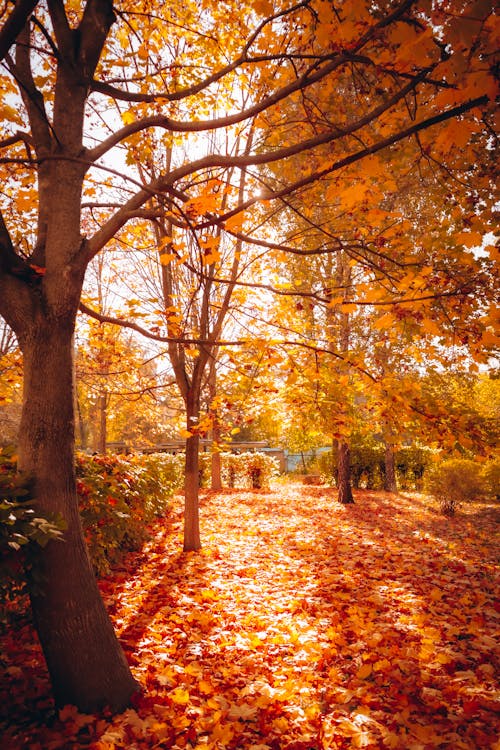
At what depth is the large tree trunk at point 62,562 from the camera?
8.05ft

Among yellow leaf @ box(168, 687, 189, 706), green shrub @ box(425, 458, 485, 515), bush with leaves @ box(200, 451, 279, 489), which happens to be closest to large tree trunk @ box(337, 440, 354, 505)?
green shrub @ box(425, 458, 485, 515)

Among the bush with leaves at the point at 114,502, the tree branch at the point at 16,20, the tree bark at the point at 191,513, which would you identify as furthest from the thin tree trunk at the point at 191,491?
the tree branch at the point at 16,20

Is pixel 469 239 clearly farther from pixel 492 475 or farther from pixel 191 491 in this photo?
pixel 492 475

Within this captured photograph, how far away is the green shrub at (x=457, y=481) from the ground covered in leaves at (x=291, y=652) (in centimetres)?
382

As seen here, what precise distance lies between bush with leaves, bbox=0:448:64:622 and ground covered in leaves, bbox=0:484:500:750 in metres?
0.77

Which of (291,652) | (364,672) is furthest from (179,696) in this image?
(364,672)

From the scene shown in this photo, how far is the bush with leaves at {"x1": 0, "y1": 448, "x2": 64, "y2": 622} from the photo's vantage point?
2.18 m

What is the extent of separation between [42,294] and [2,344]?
1216 cm

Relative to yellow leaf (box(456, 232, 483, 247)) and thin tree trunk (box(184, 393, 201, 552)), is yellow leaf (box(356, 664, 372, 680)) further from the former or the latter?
thin tree trunk (box(184, 393, 201, 552))

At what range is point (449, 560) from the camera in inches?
230

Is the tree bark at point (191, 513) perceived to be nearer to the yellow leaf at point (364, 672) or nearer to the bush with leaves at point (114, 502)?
the bush with leaves at point (114, 502)

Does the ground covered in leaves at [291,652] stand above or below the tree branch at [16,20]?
below

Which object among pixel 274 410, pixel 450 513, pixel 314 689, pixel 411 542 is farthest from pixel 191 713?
pixel 450 513

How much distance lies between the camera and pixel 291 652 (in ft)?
11.0
